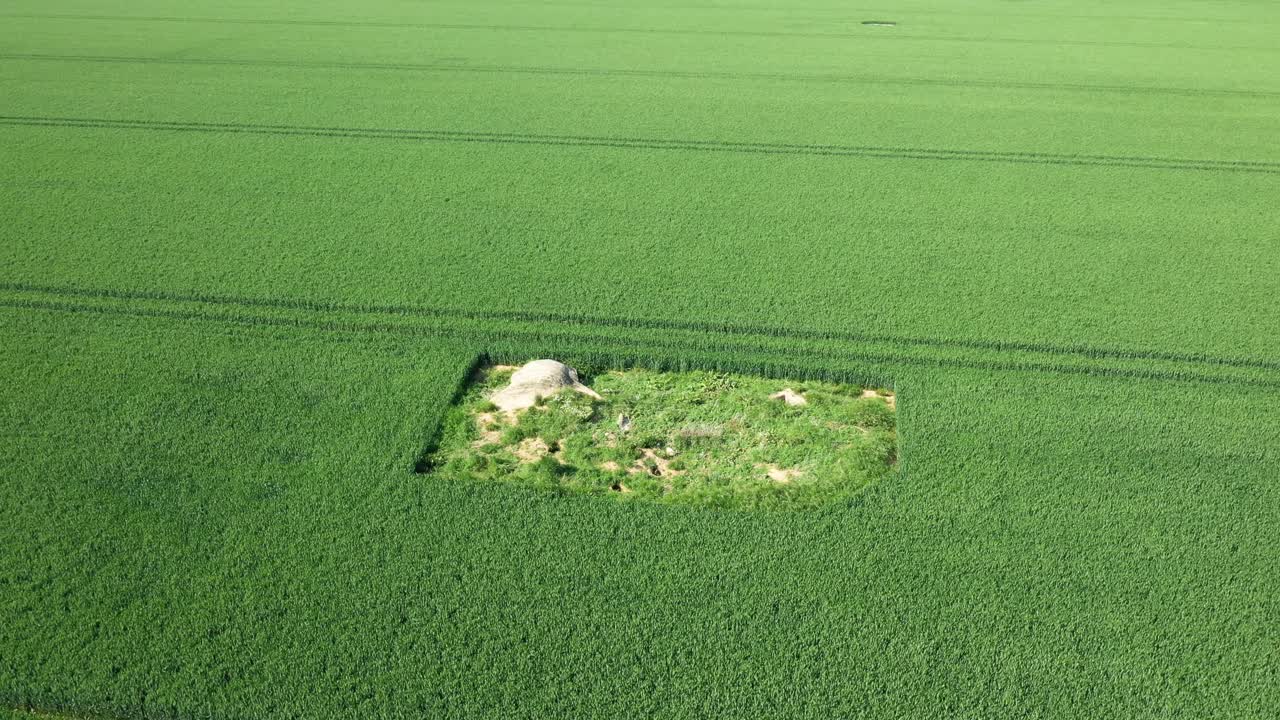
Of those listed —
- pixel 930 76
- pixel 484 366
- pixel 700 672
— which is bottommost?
pixel 700 672

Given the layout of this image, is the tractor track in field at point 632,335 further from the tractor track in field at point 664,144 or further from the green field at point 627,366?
the tractor track in field at point 664,144

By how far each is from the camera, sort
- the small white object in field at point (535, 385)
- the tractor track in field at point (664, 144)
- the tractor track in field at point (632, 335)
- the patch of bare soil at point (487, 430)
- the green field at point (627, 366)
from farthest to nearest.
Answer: the tractor track in field at point (664, 144) → the tractor track in field at point (632, 335) → the small white object in field at point (535, 385) → the patch of bare soil at point (487, 430) → the green field at point (627, 366)

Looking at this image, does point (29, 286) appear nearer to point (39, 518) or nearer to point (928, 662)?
point (39, 518)

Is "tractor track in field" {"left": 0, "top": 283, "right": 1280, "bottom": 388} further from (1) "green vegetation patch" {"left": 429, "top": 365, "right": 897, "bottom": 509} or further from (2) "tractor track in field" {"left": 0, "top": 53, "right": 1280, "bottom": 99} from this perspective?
(2) "tractor track in field" {"left": 0, "top": 53, "right": 1280, "bottom": 99}

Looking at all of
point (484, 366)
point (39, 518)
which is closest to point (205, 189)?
point (484, 366)

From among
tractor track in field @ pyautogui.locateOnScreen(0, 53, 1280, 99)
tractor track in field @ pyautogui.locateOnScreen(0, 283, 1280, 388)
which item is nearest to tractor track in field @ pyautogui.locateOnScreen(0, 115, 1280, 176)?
tractor track in field @ pyautogui.locateOnScreen(0, 53, 1280, 99)

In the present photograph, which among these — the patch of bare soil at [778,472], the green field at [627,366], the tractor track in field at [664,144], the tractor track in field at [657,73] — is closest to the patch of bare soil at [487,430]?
the green field at [627,366]
